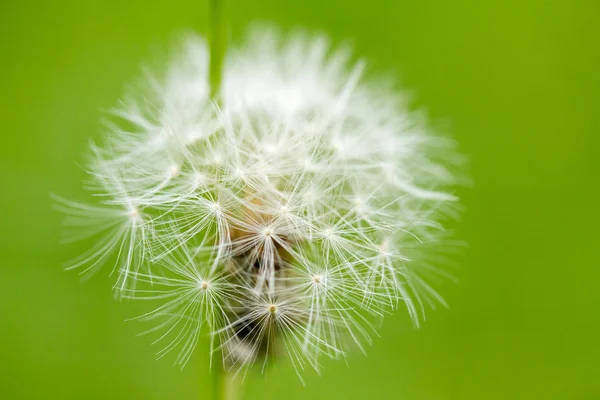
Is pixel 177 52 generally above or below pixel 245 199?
above

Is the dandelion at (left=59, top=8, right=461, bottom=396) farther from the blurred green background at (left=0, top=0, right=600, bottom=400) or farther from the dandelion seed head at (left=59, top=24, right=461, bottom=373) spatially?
the blurred green background at (left=0, top=0, right=600, bottom=400)

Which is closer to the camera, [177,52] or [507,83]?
[177,52]

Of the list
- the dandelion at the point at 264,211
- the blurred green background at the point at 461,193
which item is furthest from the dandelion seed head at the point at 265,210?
the blurred green background at the point at 461,193

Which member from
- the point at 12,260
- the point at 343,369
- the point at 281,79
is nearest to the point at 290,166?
the point at 281,79

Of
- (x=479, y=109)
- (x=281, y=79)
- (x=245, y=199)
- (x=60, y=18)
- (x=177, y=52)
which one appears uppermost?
(x=60, y=18)

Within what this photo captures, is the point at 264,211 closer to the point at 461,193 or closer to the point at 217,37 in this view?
the point at 217,37

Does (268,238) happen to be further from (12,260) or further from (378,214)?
(12,260)

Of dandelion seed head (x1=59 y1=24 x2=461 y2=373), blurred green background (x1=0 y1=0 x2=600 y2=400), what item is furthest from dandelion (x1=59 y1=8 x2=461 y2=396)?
blurred green background (x1=0 y1=0 x2=600 y2=400)

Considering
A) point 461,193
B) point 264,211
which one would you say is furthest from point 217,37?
point 461,193
